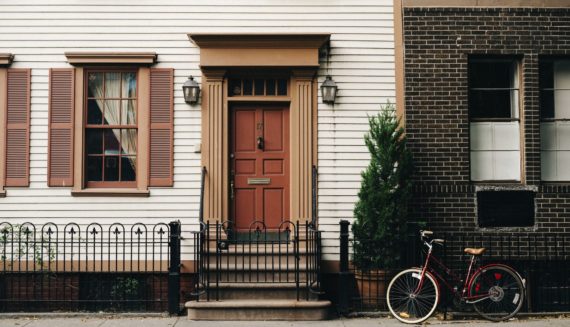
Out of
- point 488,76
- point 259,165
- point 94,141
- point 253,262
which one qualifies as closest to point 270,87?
point 259,165

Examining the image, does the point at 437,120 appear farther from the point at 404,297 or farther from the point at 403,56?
the point at 404,297

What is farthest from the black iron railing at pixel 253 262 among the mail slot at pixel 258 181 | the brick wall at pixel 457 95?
the brick wall at pixel 457 95

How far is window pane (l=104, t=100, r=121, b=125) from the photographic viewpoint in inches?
371

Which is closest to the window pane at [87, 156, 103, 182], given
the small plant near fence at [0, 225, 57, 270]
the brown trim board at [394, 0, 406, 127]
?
the small plant near fence at [0, 225, 57, 270]

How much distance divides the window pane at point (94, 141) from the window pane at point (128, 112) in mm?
431

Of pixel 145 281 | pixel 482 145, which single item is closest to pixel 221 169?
pixel 145 281

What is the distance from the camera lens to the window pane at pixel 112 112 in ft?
30.9

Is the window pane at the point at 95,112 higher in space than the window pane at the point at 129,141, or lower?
higher

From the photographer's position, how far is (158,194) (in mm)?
9164

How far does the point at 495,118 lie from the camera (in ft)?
30.8

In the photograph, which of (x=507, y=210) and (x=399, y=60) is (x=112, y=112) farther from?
(x=507, y=210)

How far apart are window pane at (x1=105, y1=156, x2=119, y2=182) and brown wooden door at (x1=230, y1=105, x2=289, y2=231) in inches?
72.9

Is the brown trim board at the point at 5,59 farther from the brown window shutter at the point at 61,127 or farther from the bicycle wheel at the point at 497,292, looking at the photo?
the bicycle wheel at the point at 497,292

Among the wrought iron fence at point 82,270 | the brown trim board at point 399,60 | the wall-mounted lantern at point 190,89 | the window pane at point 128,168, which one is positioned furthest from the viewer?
the window pane at point 128,168
